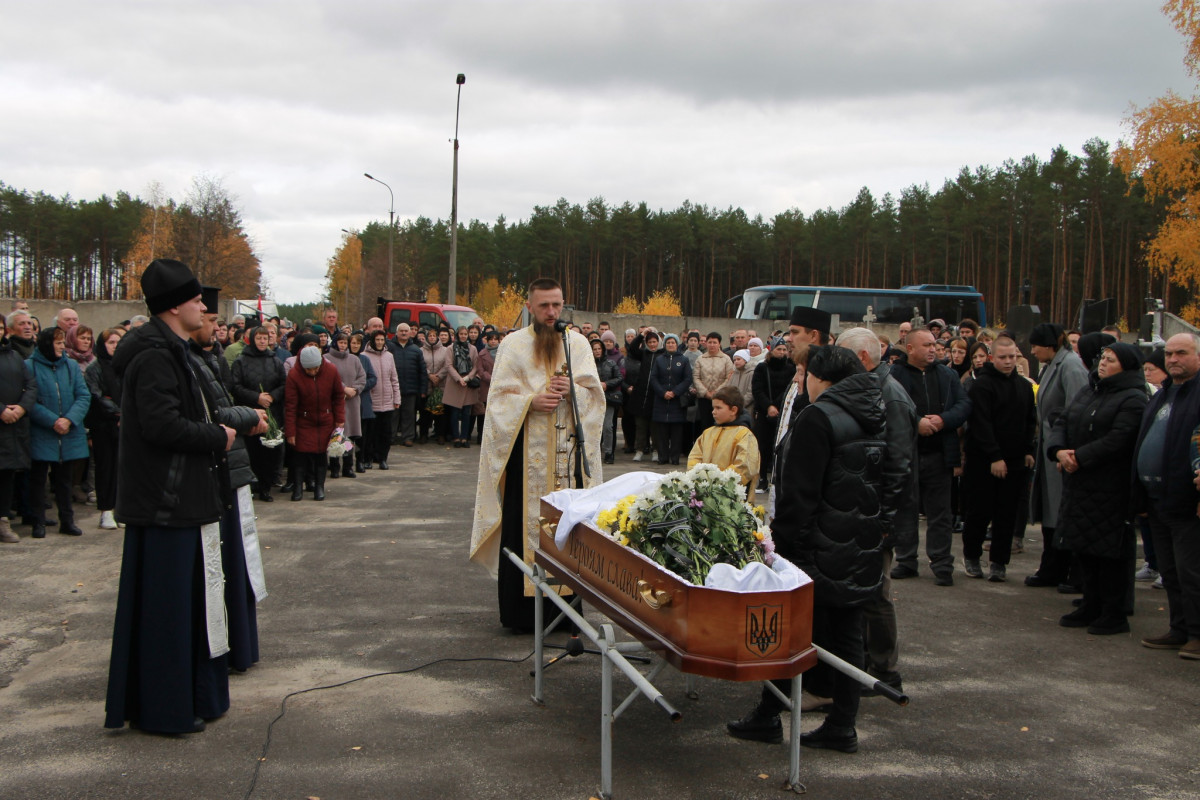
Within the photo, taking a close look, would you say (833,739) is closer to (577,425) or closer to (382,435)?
(577,425)

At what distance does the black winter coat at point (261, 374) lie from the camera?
38.0ft

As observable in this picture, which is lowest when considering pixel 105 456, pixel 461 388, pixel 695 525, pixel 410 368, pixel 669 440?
pixel 669 440

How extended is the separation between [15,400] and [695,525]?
736 cm

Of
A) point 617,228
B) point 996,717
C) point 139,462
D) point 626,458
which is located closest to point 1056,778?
point 996,717

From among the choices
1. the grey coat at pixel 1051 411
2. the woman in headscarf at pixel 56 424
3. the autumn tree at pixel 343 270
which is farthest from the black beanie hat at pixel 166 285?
the autumn tree at pixel 343 270

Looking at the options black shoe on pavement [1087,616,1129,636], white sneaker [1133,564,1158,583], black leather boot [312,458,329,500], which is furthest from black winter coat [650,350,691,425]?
black shoe on pavement [1087,616,1129,636]

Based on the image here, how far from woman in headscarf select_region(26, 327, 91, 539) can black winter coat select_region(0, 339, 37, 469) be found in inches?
4.5

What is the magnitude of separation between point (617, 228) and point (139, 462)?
75408 mm

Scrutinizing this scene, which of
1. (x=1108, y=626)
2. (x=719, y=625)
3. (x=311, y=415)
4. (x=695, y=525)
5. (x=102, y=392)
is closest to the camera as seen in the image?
(x=719, y=625)

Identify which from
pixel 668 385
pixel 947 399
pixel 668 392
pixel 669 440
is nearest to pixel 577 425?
pixel 947 399

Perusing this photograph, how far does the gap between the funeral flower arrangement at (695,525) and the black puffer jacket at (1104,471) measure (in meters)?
3.69

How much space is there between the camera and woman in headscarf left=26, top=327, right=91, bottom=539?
888 centimetres

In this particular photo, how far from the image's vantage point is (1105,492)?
22.6 ft

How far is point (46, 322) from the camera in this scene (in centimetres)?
3478
